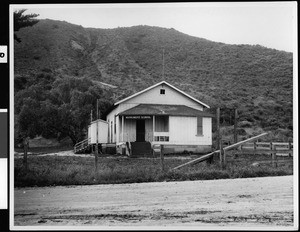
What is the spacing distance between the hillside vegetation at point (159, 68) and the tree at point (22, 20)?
39 cm

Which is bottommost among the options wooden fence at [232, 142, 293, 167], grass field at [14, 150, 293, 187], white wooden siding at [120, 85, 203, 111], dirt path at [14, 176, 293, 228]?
dirt path at [14, 176, 293, 228]

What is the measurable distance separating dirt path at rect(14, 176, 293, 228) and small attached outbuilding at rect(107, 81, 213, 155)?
13269mm

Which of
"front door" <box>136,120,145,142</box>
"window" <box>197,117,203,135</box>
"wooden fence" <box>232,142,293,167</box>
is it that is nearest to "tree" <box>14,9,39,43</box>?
"wooden fence" <box>232,142,293,167</box>

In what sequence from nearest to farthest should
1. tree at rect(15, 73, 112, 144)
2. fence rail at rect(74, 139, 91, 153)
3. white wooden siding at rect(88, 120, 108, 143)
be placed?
1. tree at rect(15, 73, 112, 144)
2. fence rail at rect(74, 139, 91, 153)
3. white wooden siding at rect(88, 120, 108, 143)

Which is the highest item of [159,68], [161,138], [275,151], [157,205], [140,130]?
[159,68]

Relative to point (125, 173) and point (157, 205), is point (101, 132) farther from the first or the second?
point (157, 205)

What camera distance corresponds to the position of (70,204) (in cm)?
1129

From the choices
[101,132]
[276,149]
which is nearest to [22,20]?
[276,149]

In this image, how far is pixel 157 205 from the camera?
11.2 metres

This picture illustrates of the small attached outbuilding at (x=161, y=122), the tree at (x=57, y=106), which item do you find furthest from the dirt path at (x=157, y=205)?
the small attached outbuilding at (x=161, y=122)

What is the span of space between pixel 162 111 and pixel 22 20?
53.0 feet

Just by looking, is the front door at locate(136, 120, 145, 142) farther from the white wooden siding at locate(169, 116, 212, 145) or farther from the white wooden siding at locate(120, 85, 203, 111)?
the white wooden siding at locate(169, 116, 212, 145)

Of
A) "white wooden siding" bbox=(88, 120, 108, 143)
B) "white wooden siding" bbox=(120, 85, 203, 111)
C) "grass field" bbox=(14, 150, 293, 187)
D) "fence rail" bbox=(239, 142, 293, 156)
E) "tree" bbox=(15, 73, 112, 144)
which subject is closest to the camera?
"grass field" bbox=(14, 150, 293, 187)

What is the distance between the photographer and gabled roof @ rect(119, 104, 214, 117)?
26.8 meters
